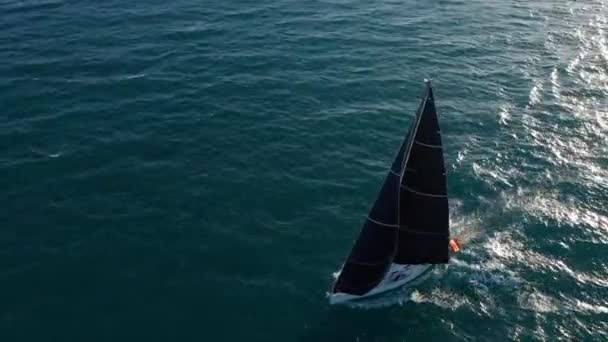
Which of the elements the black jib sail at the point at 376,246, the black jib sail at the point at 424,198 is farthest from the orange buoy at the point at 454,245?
the black jib sail at the point at 376,246

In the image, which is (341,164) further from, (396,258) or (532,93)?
(532,93)

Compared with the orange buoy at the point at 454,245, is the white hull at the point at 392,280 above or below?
below

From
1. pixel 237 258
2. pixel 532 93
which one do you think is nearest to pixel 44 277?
pixel 237 258

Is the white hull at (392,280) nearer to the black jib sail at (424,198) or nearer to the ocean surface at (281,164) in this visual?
the ocean surface at (281,164)

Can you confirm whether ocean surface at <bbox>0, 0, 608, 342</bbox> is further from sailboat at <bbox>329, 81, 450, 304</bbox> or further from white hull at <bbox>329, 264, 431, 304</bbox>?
sailboat at <bbox>329, 81, 450, 304</bbox>

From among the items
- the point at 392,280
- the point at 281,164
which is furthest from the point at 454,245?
the point at 281,164

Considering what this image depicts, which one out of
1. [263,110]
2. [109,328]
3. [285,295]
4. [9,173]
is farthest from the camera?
[263,110]
